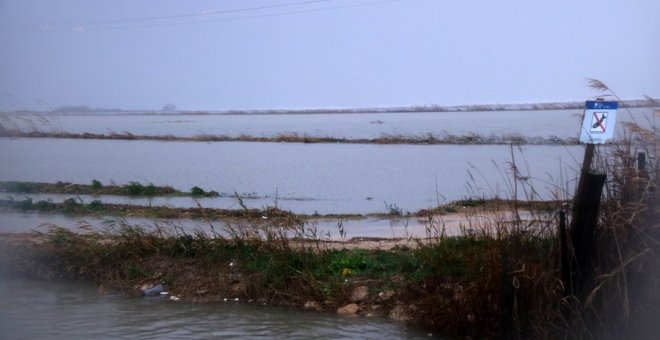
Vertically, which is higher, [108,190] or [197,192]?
[108,190]

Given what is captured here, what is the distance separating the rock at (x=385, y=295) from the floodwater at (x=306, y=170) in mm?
5989

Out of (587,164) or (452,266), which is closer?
(587,164)

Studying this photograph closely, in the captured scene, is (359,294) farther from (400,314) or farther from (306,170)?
(306,170)

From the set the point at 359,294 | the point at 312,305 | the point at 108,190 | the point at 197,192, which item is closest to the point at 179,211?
the point at 197,192

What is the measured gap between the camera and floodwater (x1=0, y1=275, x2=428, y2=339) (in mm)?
10180

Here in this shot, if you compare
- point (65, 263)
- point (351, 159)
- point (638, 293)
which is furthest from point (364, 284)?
point (351, 159)

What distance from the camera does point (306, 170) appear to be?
32.1 meters

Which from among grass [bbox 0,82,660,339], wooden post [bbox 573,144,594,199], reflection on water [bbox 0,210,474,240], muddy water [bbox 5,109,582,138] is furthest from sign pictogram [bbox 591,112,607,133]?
muddy water [bbox 5,109,582,138]

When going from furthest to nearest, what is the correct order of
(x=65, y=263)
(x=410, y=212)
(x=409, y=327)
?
1. (x=410, y=212)
2. (x=65, y=263)
3. (x=409, y=327)

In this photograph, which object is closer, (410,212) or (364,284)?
(364,284)

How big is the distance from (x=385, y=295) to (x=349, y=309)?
22.9 inches

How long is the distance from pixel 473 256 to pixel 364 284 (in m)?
2.66

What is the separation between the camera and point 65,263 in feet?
43.8

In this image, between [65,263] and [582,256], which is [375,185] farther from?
[582,256]
